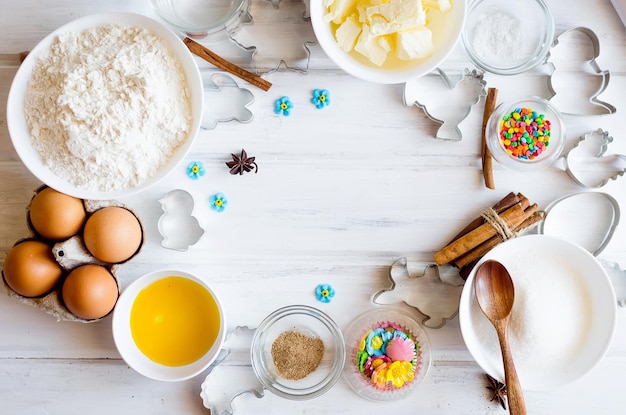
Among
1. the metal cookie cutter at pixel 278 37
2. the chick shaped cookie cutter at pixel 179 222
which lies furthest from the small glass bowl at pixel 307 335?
the metal cookie cutter at pixel 278 37

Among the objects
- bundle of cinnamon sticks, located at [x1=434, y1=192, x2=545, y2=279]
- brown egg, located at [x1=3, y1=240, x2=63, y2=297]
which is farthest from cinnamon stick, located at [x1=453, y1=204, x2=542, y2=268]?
brown egg, located at [x1=3, y1=240, x2=63, y2=297]

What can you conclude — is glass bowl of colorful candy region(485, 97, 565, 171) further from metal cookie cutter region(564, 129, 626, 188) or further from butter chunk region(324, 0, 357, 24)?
butter chunk region(324, 0, 357, 24)

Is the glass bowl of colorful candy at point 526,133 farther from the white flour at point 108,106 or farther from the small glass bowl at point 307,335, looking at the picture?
the white flour at point 108,106

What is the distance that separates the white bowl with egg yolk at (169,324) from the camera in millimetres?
1241

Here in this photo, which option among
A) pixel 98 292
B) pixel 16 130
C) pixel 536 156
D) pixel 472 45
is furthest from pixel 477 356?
pixel 16 130

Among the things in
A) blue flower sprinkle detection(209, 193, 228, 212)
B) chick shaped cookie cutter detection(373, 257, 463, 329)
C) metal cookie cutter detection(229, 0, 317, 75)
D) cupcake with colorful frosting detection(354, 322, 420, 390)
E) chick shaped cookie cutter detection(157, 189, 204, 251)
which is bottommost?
cupcake with colorful frosting detection(354, 322, 420, 390)

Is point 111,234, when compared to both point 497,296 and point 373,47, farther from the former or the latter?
point 497,296

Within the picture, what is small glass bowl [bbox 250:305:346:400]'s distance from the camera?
1253 mm

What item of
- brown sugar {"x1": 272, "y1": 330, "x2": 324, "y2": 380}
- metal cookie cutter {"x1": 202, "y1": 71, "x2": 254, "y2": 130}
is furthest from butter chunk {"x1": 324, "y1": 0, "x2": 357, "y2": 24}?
brown sugar {"x1": 272, "y1": 330, "x2": 324, "y2": 380}

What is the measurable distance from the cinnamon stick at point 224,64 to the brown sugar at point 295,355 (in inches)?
23.0

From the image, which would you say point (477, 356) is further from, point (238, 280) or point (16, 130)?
point (16, 130)

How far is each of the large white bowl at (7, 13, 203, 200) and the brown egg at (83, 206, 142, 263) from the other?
1.6 inches

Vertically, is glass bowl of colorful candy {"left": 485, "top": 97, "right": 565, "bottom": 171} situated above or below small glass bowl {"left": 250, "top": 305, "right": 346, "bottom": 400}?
above

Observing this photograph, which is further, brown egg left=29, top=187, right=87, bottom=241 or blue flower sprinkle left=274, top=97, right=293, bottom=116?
blue flower sprinkle left=274, top=97, right=293, bottom=116
